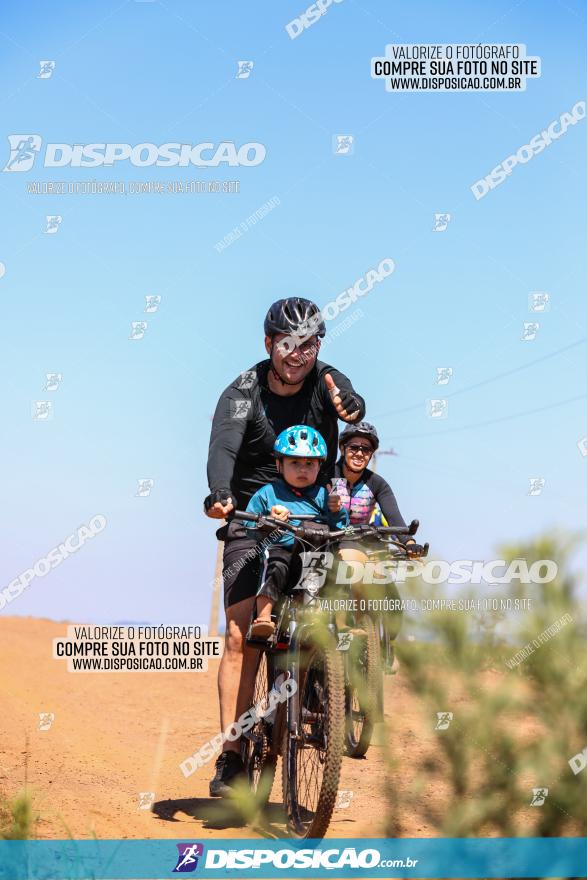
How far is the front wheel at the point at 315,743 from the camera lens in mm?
4715

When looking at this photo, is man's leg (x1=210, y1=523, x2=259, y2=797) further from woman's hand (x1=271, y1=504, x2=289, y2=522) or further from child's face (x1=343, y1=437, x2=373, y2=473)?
child's face (x1=343, y1=437, x2=373, y2=473)

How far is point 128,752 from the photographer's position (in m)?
8.51

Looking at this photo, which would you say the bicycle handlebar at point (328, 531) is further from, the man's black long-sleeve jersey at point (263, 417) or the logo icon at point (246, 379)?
the logo icon at point (246, 379)

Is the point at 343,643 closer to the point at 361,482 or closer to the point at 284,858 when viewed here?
the point at 284,858

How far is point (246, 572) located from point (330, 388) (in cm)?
106

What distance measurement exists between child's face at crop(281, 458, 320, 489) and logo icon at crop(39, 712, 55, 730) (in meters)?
4.69

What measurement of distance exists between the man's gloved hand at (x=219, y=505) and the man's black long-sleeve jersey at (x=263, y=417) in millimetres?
495

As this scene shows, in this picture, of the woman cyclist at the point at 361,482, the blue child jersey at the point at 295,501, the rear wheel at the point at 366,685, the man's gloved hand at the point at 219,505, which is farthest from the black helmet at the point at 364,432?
the man's gloved hand at the point at 219,505

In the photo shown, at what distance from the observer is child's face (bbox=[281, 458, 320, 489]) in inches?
214

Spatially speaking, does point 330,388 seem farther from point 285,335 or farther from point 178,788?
point 178,788

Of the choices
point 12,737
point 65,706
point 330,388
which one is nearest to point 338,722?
point 330,388

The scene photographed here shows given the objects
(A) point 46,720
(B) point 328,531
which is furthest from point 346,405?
(A) point 46,720

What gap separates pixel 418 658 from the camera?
11.7ft

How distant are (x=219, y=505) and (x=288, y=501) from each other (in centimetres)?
45
